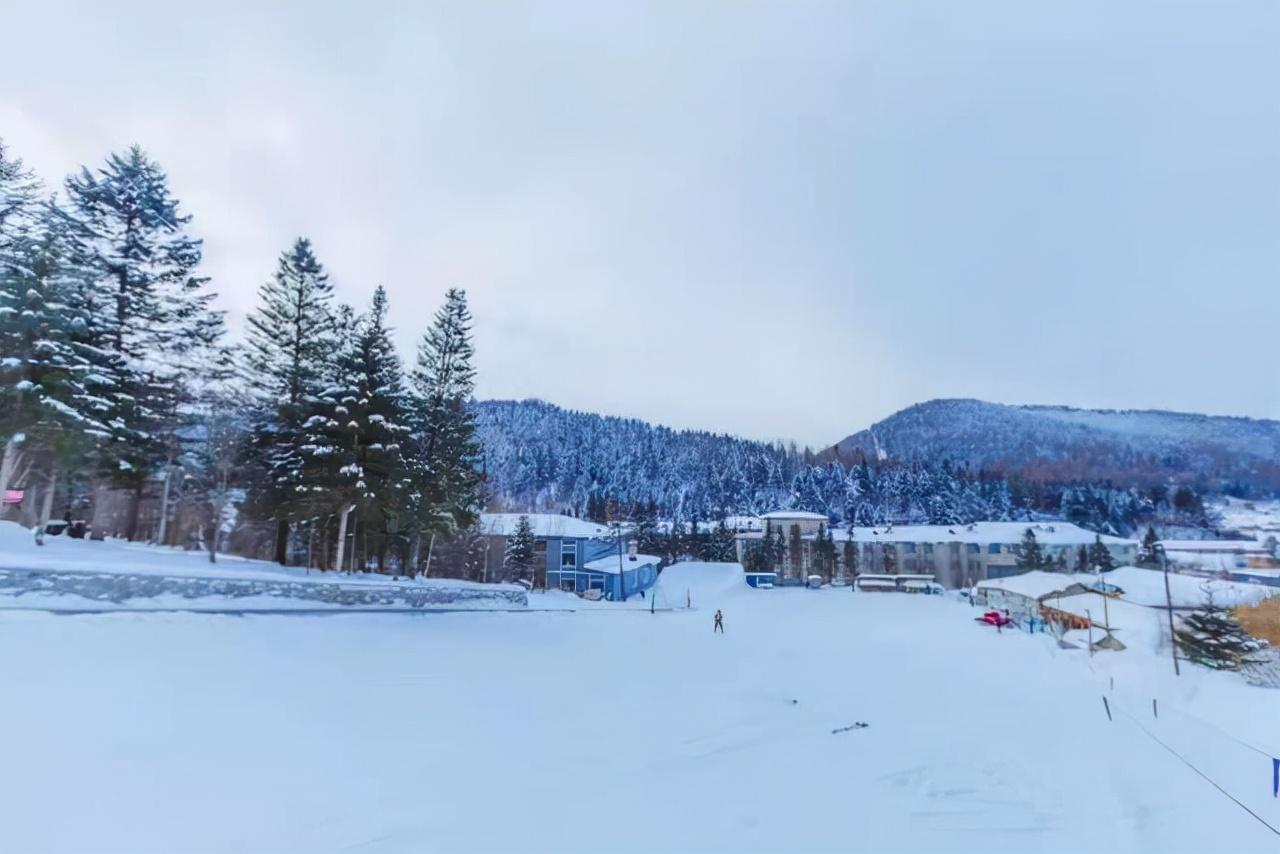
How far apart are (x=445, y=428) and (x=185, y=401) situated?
8493 millimetres

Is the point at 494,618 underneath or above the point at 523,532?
underneath

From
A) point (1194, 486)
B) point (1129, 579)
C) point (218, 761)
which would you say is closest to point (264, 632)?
point (218, 761)

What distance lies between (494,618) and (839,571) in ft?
151

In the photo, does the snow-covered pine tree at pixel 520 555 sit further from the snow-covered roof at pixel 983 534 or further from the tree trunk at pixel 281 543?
the snow-covered roof at pixel 983 534

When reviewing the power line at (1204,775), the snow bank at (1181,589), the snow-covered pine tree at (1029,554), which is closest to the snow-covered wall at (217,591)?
the power line at (1204,775)

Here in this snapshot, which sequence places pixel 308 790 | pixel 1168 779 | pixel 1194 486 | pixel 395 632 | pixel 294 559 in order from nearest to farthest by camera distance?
pixel 308 790
pixel 1168 779
pixel 1194 486
pixel 395 632
pixel 294 559

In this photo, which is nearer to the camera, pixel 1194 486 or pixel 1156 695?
pixel 1194 486

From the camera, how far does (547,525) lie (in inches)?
1880

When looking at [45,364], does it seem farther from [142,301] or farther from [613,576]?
[613,576]

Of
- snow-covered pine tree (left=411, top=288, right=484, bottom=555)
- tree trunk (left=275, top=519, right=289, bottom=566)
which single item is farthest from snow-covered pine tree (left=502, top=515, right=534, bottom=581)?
tree trunk (left=275, top=519, right=289, bottom=566)

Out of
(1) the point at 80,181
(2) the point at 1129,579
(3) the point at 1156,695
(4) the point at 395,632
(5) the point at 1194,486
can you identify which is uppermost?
(1) the point at 80,181

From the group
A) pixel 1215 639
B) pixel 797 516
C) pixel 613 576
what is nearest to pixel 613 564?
pixel 613 576

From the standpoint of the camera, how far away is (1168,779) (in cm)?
905

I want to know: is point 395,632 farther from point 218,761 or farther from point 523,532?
point 523,532
